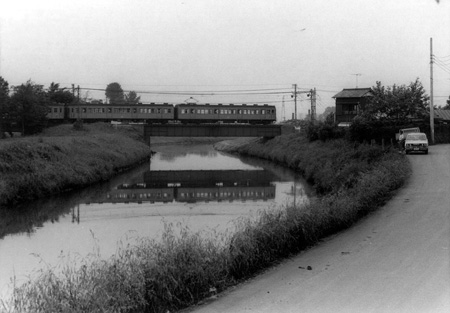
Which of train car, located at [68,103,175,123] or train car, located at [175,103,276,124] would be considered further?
train car, located at [68,103,175,123]

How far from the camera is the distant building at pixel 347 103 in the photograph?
58938 mm

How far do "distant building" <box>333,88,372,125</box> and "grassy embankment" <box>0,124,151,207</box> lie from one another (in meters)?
30.0

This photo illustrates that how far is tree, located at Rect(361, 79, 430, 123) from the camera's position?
4562 centimetres

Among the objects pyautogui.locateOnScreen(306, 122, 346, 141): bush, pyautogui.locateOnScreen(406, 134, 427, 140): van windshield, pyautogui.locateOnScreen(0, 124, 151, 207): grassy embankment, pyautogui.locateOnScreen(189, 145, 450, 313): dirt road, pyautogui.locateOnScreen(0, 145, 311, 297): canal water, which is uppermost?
pyautogui.locateOnScreen(306, 122, 346, 141): bush

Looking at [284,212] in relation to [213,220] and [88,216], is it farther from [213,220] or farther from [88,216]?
[88,216]

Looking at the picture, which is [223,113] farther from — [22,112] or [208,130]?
[22,112]

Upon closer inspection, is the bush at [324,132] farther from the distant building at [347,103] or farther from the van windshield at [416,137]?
the distant building at [347,103]

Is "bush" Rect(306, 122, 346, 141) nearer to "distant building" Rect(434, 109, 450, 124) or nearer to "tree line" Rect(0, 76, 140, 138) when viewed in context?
"distant building" Rect(434, 109, 450, 124)

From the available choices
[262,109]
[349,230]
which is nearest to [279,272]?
[349,230]

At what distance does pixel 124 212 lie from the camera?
20062 mm

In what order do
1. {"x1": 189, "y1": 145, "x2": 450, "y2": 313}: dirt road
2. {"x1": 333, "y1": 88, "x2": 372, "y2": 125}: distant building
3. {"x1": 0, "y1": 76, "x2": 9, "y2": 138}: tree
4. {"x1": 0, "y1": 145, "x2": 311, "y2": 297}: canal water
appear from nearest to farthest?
{"x1": 189, "y1": 145, "x2": 450, "y2": 313}: dirt road, {"x1": 0, "y1": 145, "x2": 311, "y2": 297}: canal water, {"x1": 0, "y1": 76, "x2": 9, "y2": 138}: tree, {"x1": 333, "y1": 88, "x2": 372, "y2": 125}: distant building

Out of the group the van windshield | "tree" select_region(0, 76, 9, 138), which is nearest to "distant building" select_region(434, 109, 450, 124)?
the van windshield

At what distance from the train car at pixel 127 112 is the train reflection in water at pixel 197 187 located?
61.6 ft

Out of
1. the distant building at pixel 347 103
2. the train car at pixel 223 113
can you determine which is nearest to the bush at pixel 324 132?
the train car at pixel 223 113
